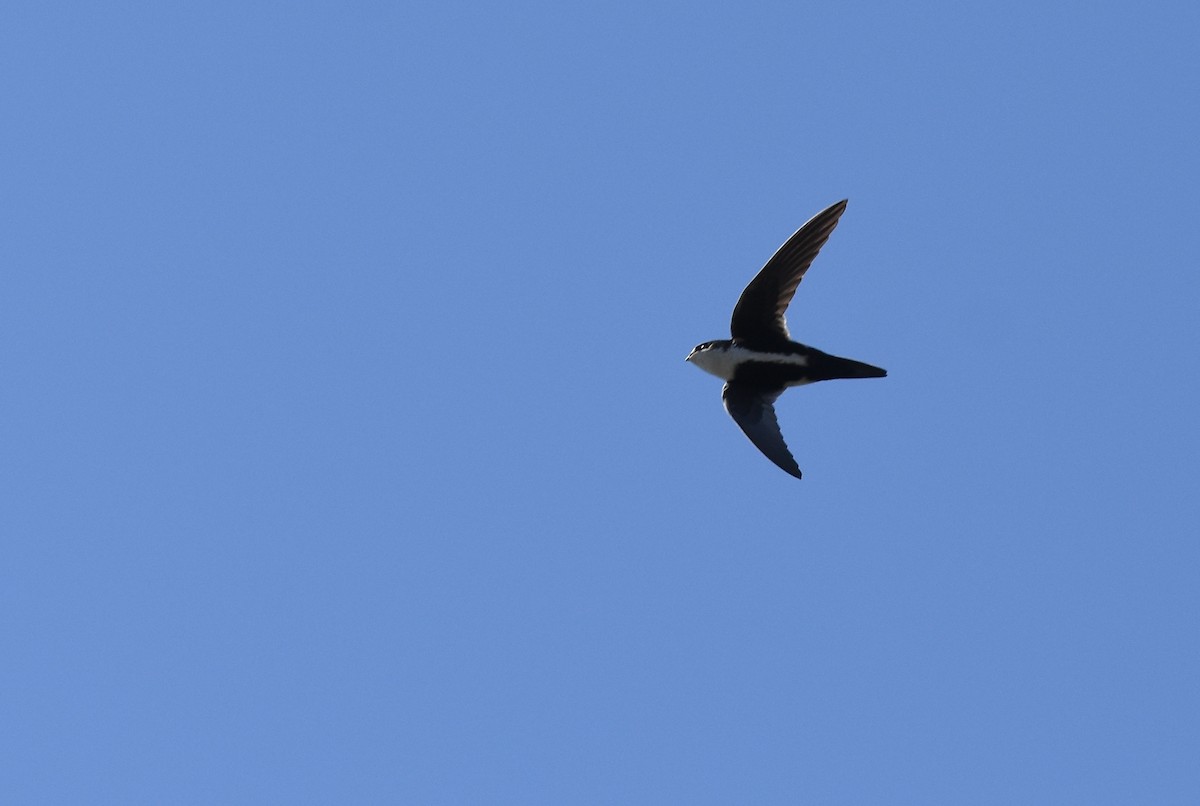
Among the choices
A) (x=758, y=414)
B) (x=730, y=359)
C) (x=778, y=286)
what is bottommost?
(x=758, y=414)

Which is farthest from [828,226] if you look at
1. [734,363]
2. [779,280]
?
[734,363]

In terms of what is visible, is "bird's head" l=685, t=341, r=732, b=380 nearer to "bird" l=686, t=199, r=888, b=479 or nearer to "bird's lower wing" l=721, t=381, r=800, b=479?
"bird" l=686, t=199, r=888, b=479

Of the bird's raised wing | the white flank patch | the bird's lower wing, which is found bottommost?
the bird's lower wing

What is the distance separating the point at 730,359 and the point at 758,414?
0.67 meters

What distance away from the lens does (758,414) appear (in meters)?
13.1

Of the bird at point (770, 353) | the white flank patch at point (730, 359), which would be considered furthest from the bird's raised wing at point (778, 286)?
the white flank patch at point (730, 359)

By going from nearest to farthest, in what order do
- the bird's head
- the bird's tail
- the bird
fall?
1. the bird's tail
2. the bird
3. the bird's head

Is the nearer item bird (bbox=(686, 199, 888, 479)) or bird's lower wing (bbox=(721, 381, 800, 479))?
bird's lower wing (bbox=(721, 381, 800, 479))

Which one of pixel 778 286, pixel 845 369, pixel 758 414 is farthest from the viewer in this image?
pixel 778 286

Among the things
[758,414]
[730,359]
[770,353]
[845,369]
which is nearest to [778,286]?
[770,353]

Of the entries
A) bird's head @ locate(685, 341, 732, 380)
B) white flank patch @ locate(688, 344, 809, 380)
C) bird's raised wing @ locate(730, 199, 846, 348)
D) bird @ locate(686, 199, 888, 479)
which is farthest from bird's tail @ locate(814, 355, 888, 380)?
bird's head @ locate(685, 341, 732, 380)

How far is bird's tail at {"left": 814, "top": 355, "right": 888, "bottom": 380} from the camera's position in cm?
1269

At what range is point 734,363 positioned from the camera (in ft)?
43.6

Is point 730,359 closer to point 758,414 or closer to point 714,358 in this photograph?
point 714,358
